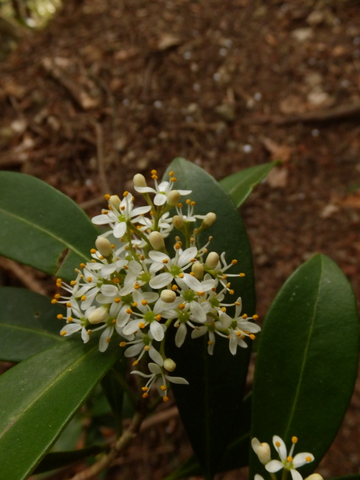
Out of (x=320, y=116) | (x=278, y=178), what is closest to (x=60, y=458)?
(x=278, y=178)

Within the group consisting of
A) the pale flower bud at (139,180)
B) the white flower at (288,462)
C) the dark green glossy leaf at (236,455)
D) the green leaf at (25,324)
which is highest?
the pale flower bud at (139,180)

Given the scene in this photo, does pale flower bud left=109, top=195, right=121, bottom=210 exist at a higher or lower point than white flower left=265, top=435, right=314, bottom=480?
higher

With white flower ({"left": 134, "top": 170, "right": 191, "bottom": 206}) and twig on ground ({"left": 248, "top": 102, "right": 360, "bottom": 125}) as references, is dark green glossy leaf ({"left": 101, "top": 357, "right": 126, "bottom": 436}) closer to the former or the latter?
white flower ({"left": 134, "top": 170, "right": 191, "bottom": 206})

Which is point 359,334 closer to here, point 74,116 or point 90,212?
point 90,212

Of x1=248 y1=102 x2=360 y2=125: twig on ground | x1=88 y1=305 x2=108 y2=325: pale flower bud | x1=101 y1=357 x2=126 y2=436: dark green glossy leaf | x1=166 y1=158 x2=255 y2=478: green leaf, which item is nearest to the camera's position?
x1=88 y1=305 x2=108 y2=325: pale flower bud

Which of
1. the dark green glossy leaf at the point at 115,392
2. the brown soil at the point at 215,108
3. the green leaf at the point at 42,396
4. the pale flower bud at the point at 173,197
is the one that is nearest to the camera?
the green leaf at the point at 42,396

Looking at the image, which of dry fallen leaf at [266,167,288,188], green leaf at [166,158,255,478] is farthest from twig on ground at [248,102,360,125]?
green leaf at [166,158,255,478]

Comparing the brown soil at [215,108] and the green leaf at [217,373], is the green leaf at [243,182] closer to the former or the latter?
the green leaf at [217,373]

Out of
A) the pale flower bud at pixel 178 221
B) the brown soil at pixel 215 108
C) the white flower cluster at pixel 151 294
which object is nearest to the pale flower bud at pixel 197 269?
the white flower cluster at pixel 151 294
